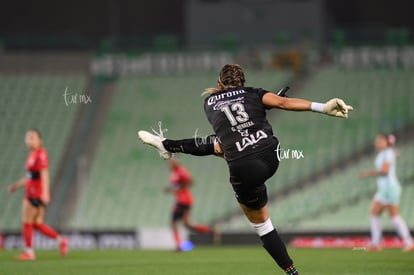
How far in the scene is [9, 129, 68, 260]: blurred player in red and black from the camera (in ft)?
55.8

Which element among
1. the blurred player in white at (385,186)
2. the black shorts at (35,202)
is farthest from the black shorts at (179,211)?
the black shorts at (35,202)

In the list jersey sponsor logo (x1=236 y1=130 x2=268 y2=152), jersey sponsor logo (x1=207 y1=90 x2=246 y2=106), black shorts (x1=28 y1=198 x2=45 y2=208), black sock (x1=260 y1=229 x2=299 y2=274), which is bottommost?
black sock (x1=260 y1=229 x2=299 y2=274)

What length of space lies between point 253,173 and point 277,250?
2.76 ft

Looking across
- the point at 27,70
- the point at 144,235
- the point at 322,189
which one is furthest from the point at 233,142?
the point at 27,70

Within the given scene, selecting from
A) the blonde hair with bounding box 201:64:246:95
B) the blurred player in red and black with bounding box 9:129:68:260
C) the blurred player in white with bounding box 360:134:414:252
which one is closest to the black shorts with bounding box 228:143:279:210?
the blonde hair with bounding box 201:64:246:95

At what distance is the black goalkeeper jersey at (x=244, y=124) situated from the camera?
10.2 m

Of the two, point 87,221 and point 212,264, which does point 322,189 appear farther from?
point 212,264

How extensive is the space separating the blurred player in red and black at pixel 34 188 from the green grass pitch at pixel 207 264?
1.53 feet

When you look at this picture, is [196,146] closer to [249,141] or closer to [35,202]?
[249,141]

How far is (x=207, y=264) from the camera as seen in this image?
50.6 feet

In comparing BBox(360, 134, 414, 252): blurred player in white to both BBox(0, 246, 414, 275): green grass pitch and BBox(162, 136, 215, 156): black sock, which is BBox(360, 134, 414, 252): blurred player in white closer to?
BBox(0, 246, 414, 275): green grass pitch

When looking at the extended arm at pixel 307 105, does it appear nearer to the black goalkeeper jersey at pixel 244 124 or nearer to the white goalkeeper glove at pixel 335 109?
the white goalkeeper glove at pixel 335 109

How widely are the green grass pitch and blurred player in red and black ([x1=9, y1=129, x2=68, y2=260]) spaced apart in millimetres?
466

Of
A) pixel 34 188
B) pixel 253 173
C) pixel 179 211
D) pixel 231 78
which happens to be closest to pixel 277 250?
pixel 253 173
